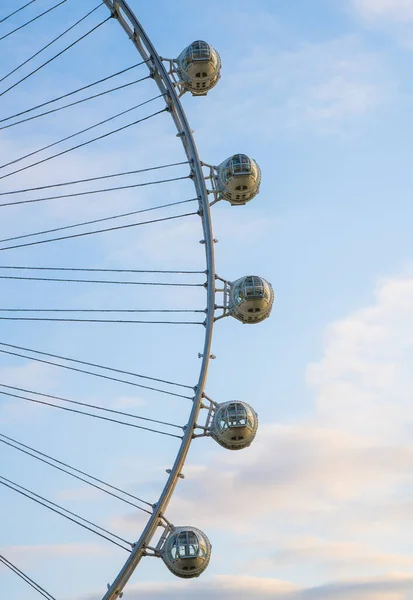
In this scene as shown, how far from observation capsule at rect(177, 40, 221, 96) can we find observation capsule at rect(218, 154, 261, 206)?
2.01 metres

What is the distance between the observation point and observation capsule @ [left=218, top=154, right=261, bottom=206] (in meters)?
28.8

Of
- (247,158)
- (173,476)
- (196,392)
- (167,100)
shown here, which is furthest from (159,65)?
(173,476)

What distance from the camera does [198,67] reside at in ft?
97.2

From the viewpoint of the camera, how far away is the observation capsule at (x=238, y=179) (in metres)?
28.8

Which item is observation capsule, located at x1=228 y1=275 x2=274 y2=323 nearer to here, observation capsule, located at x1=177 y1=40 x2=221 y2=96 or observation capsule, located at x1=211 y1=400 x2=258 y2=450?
observation capsule, located at x1=211 y1=400 x2=258 y2=450

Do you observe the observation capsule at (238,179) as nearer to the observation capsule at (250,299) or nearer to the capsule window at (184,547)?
the observation capsule at (250,299)

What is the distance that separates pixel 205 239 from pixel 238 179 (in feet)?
6.71

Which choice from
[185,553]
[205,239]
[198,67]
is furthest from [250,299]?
[185,553]

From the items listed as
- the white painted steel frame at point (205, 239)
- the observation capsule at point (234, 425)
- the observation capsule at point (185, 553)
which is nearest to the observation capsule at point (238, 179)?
the white painted steel frame at point (205, 239)

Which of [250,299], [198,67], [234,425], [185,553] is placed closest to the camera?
[185,553]

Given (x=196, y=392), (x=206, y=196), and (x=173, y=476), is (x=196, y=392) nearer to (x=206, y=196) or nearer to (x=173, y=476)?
(x=173, y=476)

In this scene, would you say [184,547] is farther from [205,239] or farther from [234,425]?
[205,239]

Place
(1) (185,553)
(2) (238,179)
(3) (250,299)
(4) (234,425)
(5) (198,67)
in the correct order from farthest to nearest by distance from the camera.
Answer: (5) (198,67)
(2) (238,179)
(3) (250,299)
(4) (234,425)
(1) (185,553)

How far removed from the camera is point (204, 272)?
90.5 ft
